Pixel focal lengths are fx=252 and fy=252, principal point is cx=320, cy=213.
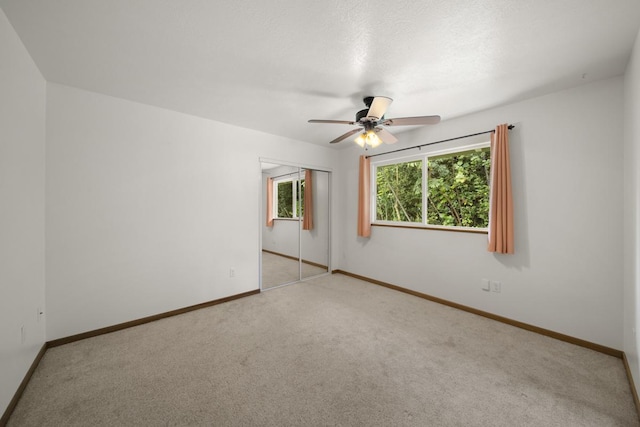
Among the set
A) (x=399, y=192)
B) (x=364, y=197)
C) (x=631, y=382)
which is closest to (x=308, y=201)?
(x=364, y=197)

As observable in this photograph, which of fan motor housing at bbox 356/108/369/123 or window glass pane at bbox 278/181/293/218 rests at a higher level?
fan motor housing at bbox 356/108/369/123

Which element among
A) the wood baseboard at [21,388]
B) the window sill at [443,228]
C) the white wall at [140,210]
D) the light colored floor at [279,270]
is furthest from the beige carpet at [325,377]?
the light colored floor at [279,270]

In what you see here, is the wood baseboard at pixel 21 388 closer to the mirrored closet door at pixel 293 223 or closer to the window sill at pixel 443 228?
the mirrored closet door at pixel 293 223

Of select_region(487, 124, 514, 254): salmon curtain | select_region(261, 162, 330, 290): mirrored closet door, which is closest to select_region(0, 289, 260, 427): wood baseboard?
select_region(261, 162, 330, 290): mirrored closet door

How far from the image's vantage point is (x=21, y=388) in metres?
1.74

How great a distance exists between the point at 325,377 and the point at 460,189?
2828 mm

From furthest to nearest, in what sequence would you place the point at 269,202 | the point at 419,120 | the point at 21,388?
1. the point at 269,202
2. the point at 419,120
3. the point at 21,388

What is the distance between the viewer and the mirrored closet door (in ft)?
13.7

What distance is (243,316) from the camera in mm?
3008

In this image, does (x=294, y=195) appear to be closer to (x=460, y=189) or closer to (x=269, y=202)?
(x=269, y=202)

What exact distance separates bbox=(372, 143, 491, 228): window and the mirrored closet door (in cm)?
111

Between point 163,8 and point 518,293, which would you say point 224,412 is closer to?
point 163,8

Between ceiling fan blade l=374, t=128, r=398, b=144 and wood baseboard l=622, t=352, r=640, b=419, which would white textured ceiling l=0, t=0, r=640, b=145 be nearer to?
ceiling fan blade l=374, t=128, r=398, b=144

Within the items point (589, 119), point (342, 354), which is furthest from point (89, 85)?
point (589, 119)
